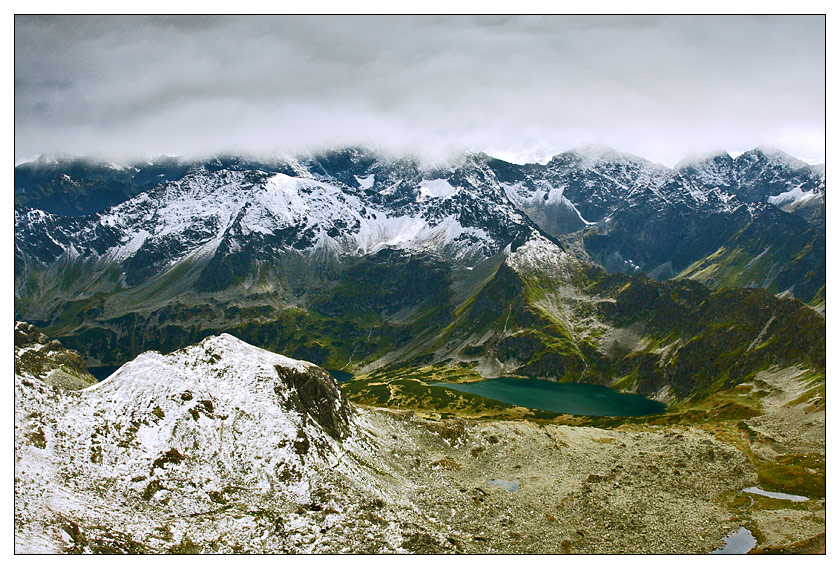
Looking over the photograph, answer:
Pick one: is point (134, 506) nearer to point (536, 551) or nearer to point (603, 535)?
point (536, 551)

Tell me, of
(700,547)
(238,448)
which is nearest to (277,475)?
(238,448)

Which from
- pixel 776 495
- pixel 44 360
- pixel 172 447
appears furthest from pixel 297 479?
pixel 776 495

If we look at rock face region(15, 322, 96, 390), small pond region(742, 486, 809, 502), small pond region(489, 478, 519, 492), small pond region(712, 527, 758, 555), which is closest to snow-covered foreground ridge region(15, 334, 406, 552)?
rock face region(15, 322, 96, 390)

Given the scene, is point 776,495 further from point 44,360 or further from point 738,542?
point 44,360

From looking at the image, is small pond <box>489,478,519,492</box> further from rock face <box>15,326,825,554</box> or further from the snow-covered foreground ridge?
the snow-covered foreground ridge

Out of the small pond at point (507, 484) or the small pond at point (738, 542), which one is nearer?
the small pond at point (738, 542)

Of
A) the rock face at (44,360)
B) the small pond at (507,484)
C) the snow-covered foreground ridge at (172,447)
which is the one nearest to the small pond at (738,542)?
the small pond at (507,484)

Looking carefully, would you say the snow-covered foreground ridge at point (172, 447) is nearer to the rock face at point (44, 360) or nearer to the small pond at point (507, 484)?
the rock face at point (44, 360)
